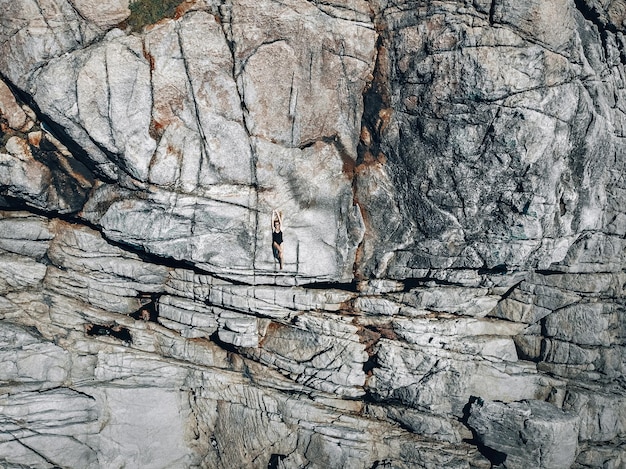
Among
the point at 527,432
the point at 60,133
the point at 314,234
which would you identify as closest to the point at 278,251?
the point at 314,234

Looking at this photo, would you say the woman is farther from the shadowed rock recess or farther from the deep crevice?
the deep crevice

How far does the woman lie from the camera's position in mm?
21047

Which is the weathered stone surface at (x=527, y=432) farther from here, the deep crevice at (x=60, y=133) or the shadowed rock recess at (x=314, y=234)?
the deep crevice at (x=60, y=133)

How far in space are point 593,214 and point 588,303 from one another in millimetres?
3545

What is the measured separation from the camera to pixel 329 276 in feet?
71.8

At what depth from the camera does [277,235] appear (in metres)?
21.2

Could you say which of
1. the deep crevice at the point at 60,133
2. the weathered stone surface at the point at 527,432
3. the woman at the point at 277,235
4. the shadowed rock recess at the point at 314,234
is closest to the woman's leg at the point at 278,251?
the woman at the point at 277,235

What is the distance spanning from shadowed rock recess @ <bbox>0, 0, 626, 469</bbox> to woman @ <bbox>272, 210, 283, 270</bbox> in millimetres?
240

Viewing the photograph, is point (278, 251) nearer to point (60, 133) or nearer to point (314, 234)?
point (314, 234)

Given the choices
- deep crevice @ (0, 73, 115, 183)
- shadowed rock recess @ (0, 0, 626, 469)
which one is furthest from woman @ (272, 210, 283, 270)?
deep crevice @ (0, 73, 115, 183)

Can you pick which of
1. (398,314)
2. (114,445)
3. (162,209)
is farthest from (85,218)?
(398,314)

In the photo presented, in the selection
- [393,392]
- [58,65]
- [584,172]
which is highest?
[58,65]

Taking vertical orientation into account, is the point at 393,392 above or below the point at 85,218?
below

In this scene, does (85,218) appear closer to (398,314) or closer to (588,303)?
(398,314)
